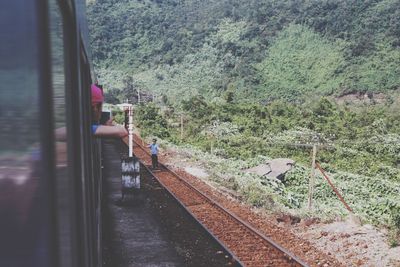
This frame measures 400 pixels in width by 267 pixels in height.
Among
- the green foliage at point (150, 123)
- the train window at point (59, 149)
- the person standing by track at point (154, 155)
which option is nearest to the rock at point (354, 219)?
the person standing by track at point (154, 155)

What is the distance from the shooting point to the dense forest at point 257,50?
64.1 metres

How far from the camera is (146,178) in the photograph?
51.8ft

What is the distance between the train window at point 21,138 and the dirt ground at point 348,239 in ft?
26.7

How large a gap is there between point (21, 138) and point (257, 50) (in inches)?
3142

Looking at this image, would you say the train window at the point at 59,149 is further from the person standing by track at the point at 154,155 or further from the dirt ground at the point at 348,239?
the person standing by track at the point at 154,155

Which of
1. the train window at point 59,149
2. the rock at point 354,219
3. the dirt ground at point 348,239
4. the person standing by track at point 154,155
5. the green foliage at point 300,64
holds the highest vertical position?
the green foliage at point 300,64

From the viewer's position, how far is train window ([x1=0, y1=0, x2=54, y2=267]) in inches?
35.5

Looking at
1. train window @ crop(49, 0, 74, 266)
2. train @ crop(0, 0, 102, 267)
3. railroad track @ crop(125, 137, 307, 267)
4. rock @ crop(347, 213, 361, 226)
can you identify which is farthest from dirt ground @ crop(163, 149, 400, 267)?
train @ crop(0, 0, 102, 267)

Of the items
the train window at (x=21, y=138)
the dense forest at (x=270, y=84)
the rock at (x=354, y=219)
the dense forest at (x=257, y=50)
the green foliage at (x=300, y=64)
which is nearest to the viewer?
the train window at (x=21, y=138)

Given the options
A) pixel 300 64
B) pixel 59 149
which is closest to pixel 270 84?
pixel 300 64

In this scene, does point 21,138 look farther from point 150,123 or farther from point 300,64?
point 300,64

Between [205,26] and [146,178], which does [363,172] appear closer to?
[146,178]

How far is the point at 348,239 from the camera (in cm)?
949

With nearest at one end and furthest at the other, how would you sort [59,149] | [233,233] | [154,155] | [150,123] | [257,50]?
[59,149] → [233,233] → [154,155] → [150,123] → [257,50]
